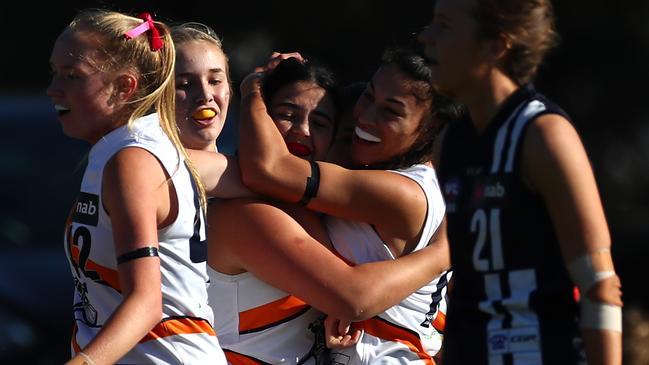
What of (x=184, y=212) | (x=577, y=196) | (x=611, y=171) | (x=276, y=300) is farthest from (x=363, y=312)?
(x=611, y=171)

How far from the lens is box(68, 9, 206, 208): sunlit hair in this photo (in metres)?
3.13

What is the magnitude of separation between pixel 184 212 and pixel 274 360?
0.63 meters

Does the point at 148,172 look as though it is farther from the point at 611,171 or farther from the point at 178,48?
the point at 611,171

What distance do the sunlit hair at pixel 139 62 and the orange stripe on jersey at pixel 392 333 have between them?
63 centimetres

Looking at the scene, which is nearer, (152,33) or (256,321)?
(152,33)

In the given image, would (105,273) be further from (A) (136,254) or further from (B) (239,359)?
(B) (239,359)

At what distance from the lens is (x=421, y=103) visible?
3631 millimetres

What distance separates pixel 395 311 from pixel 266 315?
356mm

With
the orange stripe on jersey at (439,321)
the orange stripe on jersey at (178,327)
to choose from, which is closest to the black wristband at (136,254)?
the orange stripe on jersey at (178,327)

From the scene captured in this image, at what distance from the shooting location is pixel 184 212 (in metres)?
3.08

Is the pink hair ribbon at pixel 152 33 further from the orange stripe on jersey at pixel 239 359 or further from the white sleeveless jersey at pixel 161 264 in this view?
the orange stripe on jersey at pixel 239 359

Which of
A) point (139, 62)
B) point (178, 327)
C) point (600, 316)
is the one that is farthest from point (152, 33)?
point (600, 316)

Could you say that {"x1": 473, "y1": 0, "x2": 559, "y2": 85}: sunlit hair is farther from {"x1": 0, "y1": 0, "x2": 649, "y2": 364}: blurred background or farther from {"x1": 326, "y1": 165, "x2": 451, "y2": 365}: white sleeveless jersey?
{"x1": 0, "y1": 0, "x2": 649, "y2": 364}: blurred background

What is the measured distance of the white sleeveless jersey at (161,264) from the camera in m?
3.00
